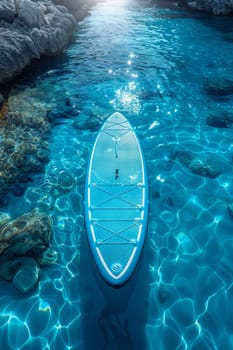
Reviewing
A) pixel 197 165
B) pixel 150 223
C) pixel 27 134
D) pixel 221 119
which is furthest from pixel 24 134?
pixel 221 119

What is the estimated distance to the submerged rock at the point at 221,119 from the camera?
12.2m

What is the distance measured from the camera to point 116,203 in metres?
8.03

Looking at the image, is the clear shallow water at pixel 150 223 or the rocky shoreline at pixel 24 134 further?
the rocky shoreline at pixel 24 134

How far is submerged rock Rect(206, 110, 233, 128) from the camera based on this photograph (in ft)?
40.2

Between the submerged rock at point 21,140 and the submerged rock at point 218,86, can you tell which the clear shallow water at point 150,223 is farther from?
the submerged rock at point 218,86

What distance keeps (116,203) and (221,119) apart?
7685 millimetres

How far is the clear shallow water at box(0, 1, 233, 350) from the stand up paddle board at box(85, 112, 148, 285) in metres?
0.64

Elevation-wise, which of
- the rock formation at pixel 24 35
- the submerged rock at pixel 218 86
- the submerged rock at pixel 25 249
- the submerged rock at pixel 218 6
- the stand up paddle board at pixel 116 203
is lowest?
the submerged rock at pixel 25 249

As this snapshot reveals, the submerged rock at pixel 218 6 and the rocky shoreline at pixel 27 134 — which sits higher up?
the submerged rock at pixel 218 6

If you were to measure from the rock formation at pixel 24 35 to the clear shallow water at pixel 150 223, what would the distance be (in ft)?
3.94

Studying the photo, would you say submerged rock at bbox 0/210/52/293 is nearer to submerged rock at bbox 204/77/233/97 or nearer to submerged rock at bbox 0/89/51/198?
submerged rock at bbox 0/89/51/198

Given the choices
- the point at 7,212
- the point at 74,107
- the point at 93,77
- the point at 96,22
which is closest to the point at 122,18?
the point at 96,22

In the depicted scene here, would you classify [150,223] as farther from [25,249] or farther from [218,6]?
[218,6]

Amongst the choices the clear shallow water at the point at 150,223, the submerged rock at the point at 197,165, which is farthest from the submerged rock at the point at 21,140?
the submerged rock at the point at 197,165
